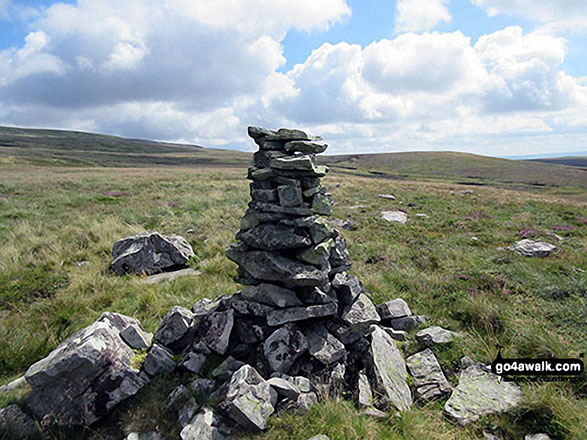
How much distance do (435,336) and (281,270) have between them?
441cm

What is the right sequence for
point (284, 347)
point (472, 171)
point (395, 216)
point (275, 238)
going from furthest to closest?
point (472, 171)
point (395, 216)
point (275, 238)
point (284, 347)

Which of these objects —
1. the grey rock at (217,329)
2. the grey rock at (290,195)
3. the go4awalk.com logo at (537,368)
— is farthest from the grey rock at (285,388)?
the go4awalk.com logo at (537,368)

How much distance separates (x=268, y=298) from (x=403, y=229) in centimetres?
1372

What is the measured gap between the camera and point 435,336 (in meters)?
7.66

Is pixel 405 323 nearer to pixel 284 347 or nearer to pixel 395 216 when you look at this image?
pixel 284 347

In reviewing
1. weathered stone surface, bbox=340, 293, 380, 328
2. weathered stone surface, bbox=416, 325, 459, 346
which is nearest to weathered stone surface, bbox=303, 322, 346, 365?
weathered stone surface, bbox=340, 293, 380, 328

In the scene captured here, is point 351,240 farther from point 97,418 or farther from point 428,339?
point 97,418

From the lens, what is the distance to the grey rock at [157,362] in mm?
6364

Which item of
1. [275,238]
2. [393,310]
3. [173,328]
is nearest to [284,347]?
[275,238]

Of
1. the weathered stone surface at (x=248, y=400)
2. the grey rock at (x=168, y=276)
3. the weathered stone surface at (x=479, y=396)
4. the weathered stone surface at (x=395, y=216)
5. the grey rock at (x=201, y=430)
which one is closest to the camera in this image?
the grey rock at (x=201, y=430)

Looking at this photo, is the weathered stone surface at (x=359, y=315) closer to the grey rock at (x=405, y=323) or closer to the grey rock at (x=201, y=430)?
the grey rock at (x=405, y=323)

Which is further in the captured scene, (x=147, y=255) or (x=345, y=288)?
Result: (x=147, y=255)

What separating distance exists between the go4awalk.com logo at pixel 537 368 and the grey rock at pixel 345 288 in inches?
133

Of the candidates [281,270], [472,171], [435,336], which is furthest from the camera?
[472,171]
